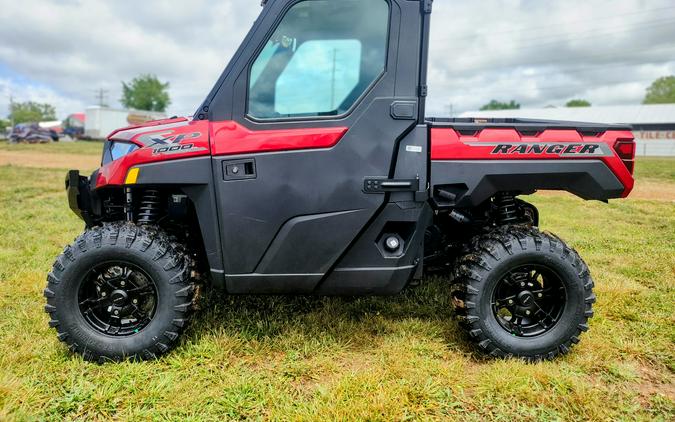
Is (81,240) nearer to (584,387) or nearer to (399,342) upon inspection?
(399,342)


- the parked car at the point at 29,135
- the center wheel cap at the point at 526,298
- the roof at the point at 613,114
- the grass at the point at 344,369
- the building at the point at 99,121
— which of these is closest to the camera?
the grass at the point at 344,369

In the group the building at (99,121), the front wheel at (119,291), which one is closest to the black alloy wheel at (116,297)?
the front wheel at (119,291)

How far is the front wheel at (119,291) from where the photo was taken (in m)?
2.73

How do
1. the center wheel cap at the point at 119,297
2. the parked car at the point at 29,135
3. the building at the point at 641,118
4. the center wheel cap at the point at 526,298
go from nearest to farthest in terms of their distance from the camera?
the center wheel cap at the point at 119,297 < the center wheel cap at the point at 526,298 < the parked car at the point at 29,135 < the building at the point at 641,118

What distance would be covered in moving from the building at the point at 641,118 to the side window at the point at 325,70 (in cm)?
3945

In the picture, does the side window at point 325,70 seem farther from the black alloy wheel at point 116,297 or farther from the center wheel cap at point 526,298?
the center wheel cap at point 526,298

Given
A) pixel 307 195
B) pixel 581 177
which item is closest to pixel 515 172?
pixel 581 177

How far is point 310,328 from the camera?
A: 128 inches

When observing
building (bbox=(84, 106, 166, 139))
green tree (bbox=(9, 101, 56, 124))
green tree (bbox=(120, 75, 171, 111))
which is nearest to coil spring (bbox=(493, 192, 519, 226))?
building (bbox=(84, 106, 166, 139))

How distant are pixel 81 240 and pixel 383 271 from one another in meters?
1.75

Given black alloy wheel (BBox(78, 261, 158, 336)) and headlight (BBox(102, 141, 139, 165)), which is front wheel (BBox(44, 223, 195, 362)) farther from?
headlight (BBox(102, 141, 139, 165))

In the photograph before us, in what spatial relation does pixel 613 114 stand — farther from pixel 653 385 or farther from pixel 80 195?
pixel 80 195

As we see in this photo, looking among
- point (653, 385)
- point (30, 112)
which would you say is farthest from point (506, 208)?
point (30, 112)

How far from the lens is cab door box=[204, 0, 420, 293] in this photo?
2.63m
